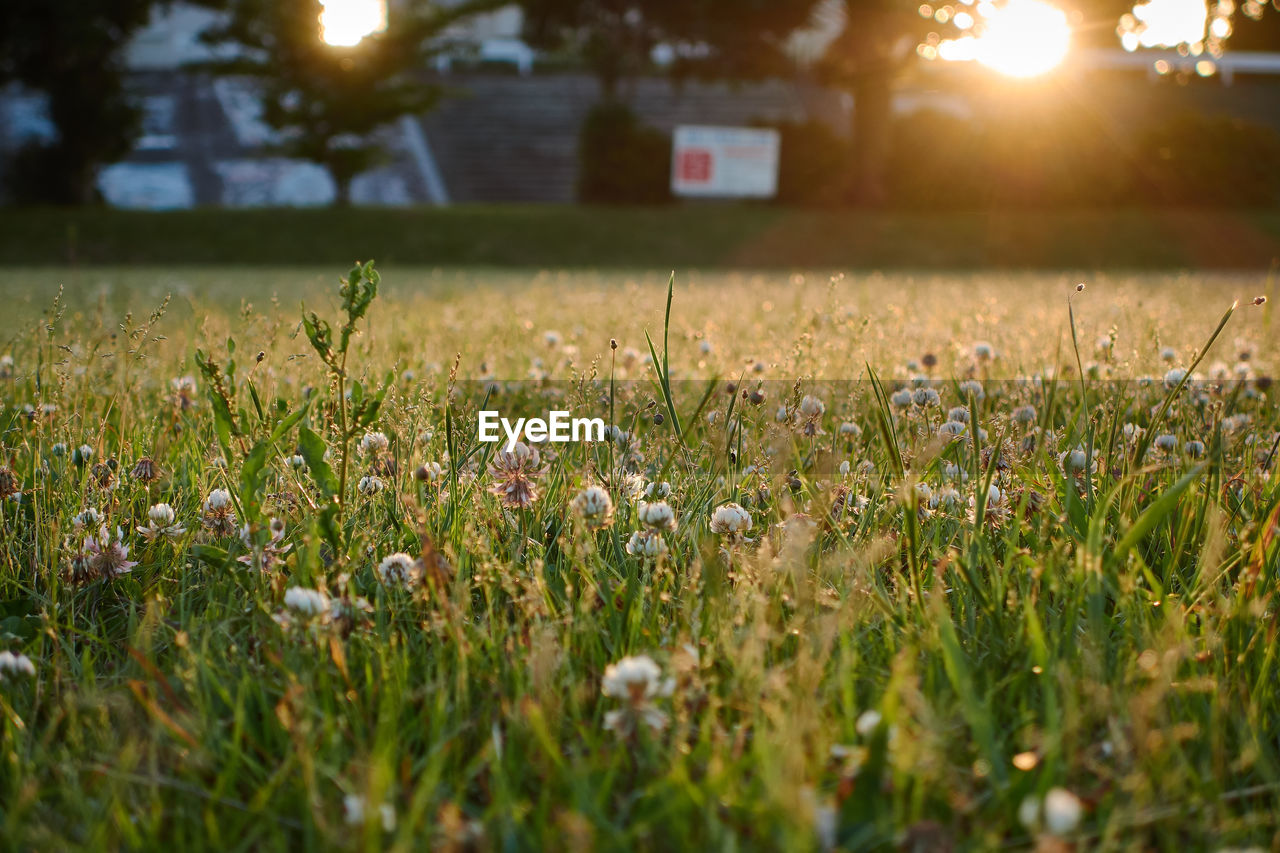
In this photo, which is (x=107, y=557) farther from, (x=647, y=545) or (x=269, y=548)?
(x=647, y=545)

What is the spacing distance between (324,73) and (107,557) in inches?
840

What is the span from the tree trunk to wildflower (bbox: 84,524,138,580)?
19234 mm

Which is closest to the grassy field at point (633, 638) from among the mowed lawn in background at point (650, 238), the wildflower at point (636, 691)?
the wildflower at point (636, 691)

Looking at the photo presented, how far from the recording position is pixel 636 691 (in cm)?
105

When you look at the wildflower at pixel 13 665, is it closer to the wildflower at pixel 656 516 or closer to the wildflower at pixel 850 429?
the wildflower at pixel 656 516

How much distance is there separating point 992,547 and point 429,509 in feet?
3.36

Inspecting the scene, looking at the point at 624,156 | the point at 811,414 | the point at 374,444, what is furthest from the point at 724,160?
the point at 374,444

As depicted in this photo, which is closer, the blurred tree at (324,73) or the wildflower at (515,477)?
the wildflower at (515,477)

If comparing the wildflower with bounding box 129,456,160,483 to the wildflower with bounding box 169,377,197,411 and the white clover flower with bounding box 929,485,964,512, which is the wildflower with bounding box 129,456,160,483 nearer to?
the wildflower with bounding box 169,377,197,411

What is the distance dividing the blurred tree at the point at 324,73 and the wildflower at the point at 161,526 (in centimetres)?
2060

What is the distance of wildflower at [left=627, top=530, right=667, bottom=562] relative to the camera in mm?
1512

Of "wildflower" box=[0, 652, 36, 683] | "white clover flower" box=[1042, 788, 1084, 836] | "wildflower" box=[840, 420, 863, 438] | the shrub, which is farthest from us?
the shrub

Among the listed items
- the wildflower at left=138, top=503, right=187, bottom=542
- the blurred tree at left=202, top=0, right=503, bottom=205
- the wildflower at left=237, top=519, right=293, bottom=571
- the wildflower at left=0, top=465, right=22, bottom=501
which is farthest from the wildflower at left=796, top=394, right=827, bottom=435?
the blurred tree at left=202, top=0, right=503, bottom=205

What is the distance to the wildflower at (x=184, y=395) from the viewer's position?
2.59m
